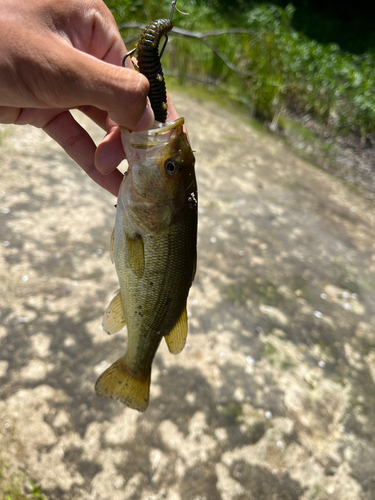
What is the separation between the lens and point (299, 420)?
253 centimetres

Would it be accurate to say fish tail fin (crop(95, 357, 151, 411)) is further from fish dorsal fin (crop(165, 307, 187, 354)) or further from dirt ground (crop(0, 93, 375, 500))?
dirt ground (crop(0, 93, 375, 500))

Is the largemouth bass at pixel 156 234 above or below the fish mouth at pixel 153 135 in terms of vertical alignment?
below

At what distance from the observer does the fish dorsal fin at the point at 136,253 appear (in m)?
1.53

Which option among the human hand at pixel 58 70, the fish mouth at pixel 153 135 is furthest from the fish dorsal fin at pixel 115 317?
the human hand at pixel 58 70

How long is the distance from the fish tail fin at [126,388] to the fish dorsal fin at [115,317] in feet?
0.71

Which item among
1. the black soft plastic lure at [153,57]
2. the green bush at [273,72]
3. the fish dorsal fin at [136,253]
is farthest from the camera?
the green bush at [273,72]

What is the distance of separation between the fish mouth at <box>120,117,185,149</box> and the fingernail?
16 mm

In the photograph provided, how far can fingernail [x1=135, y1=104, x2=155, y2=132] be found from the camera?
1.38 meters

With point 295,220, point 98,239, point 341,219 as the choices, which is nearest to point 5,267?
point 98,239

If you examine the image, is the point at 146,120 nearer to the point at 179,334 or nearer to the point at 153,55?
the point at 153,55

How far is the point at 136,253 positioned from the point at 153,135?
498 millimetres

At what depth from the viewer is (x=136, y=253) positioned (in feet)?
5.05

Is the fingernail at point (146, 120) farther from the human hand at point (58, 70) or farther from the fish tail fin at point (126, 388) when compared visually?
the fish tail fin at point (126, 388)

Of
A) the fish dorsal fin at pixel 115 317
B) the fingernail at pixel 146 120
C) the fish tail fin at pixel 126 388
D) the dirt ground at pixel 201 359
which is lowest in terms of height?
the dirt ground at pixel 201 359
